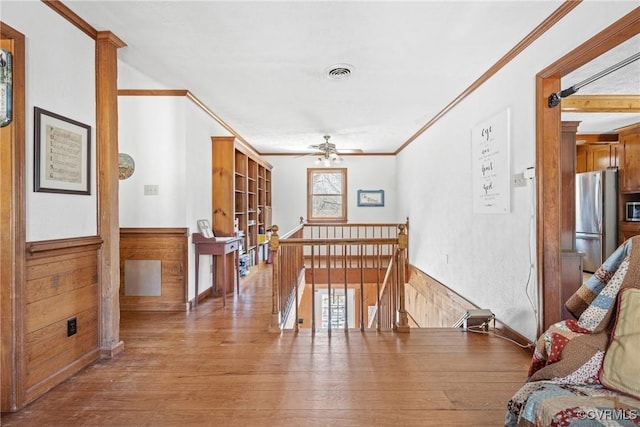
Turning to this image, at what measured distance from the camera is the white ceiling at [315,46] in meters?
2.06

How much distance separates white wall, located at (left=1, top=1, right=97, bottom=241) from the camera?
6.13 feet

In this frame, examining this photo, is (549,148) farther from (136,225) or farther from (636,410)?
(136,225)

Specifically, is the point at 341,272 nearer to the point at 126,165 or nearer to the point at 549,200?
the point at 126,165

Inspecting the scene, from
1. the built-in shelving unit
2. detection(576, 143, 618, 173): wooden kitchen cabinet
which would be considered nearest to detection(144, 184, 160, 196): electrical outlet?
the built-in shelving unit

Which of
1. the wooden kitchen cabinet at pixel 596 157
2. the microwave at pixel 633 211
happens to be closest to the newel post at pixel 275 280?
the microwave at pixel 633 211

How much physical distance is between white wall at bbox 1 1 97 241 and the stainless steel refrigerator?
6503 millimetres

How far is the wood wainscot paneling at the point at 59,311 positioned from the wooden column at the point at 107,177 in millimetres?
56

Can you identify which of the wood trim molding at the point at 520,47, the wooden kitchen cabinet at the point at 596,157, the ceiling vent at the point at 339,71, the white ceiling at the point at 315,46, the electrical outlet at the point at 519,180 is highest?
the white ceiling at the point at 315,46

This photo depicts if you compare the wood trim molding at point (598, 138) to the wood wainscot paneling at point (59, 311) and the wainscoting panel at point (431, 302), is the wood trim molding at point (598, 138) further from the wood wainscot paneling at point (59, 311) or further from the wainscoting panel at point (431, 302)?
the wood wainscot paneling at point (59, 311)

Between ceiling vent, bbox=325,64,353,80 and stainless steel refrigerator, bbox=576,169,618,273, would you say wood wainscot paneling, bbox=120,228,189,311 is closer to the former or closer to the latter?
ceiling vent, bbox=325,64,353,80

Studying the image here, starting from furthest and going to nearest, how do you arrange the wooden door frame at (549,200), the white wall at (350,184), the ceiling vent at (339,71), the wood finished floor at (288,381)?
the white wall at (350,184) → the ceiling vent at (339,71) → the wooden door frame at (549,200) → the wood finished floor at (288,381)

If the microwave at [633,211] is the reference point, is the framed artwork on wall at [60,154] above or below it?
above

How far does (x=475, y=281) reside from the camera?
3.42m

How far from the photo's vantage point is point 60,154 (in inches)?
81.9
